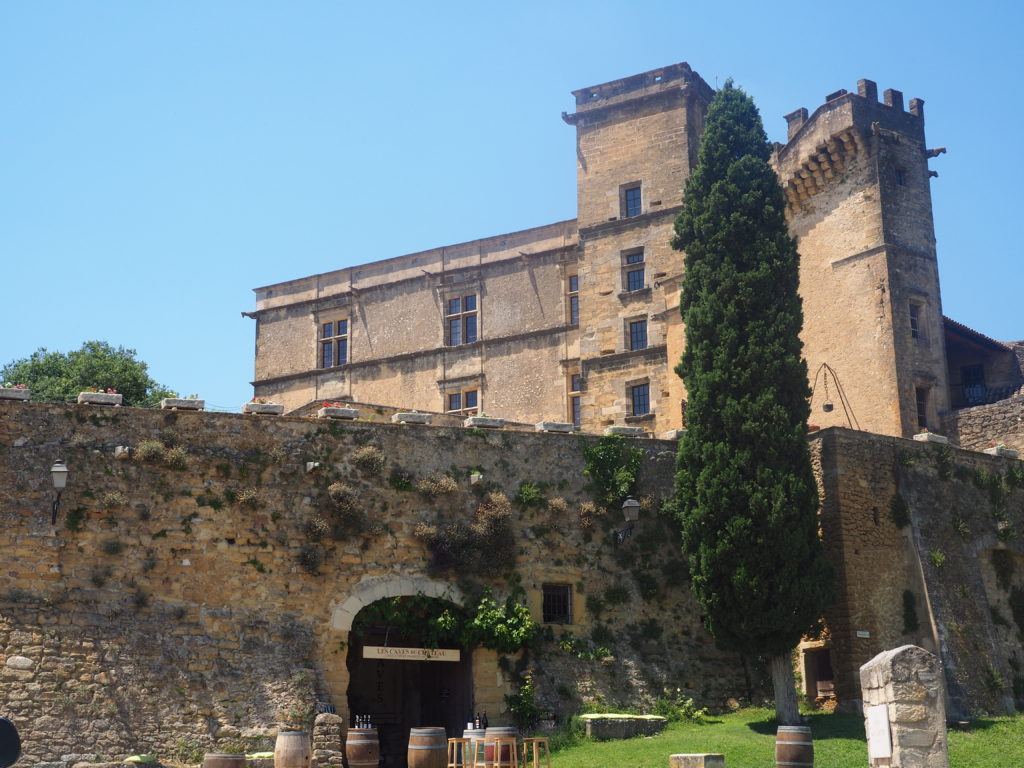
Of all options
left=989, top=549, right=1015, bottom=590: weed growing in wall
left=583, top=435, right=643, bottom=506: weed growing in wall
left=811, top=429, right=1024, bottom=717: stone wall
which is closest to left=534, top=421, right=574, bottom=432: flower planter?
left=583, top=435, right=643, bottom=506: weed growing in wall

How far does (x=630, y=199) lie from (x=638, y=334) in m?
4.65

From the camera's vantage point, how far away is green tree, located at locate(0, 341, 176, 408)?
4222 cm

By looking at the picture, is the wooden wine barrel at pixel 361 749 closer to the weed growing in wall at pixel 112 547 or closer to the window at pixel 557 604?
the weed growing in wall at pixel 112 547

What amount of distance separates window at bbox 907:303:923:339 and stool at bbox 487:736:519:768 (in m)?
19.4

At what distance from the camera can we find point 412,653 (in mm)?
→ 24516

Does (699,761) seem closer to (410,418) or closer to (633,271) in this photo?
(410,418)

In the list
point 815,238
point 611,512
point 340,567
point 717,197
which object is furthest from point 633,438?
point 815,238

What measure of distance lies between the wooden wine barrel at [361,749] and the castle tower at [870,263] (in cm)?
1854

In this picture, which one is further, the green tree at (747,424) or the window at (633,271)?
the window at (633,271)

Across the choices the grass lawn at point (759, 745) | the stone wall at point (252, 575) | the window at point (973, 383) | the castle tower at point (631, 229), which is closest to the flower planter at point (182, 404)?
the stone wall at point (252, 575)

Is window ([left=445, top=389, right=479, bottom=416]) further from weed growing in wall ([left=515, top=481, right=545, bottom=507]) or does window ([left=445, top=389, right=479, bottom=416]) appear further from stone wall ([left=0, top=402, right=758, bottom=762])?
weed growing in wall ([left=515, top=481, right=545, bottom=507])

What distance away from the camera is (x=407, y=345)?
151ft

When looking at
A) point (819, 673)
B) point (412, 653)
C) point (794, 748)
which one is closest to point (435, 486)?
point (412, 653)

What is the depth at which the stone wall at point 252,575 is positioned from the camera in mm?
22609
